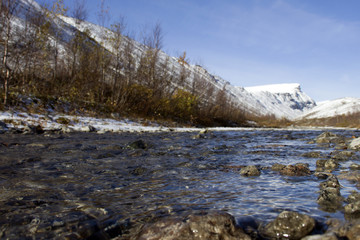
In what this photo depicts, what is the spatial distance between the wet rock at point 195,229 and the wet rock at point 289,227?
28 centimetres

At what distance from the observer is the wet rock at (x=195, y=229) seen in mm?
2277

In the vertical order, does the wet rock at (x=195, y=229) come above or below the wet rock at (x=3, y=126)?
below

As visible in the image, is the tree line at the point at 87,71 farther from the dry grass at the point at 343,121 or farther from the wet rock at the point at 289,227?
the dry grass at the point at 343,121

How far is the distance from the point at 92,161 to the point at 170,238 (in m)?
4.28

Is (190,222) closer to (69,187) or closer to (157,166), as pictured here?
(69,187)

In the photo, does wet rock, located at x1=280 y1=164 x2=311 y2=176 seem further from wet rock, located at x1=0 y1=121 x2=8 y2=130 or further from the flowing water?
wet rock, located at x1=0 y1=121 x2=8 y2=130

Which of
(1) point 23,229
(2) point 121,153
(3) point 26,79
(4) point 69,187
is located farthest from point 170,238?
(3) point 26,79

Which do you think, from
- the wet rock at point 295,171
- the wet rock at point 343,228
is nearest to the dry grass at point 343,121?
the wet rock at point 295,171

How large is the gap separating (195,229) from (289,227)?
866 mm

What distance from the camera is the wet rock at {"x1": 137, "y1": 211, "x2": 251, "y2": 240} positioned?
7.47 ft

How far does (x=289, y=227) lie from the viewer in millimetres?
2365

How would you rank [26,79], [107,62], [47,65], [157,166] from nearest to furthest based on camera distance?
[157,166], [26,79], [47,65], [107,62]

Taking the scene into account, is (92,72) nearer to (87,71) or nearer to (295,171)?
(87,71)

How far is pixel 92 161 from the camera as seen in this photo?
19.8ft
